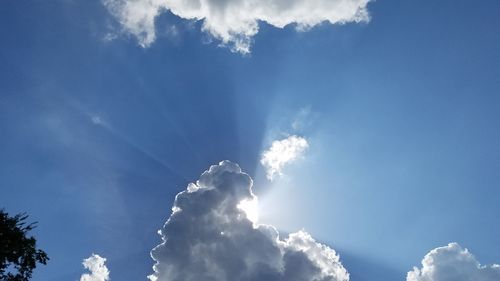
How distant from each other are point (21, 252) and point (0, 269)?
6.92 ft

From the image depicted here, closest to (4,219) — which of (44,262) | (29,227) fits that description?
(29,227)

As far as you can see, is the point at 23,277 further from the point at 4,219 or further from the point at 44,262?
the point at 4,219

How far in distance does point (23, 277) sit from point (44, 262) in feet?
6.73

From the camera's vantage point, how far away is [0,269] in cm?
4412

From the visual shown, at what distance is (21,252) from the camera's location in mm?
45375

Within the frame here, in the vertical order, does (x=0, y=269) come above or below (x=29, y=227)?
below

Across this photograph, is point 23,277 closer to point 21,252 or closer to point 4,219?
point 21,252

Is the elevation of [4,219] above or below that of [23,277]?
above

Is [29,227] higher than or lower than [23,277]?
higher

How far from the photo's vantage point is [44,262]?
46344mm

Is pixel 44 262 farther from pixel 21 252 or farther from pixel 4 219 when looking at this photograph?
pixel 4 219

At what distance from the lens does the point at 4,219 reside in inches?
1774

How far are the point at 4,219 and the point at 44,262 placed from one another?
5150mm

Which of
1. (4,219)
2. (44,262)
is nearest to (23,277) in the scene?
(44,262)
